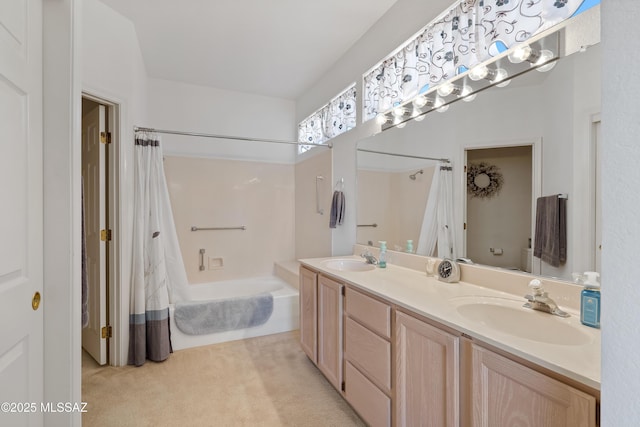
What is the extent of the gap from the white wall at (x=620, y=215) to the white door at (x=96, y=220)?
2.84 m

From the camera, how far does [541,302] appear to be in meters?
1.17

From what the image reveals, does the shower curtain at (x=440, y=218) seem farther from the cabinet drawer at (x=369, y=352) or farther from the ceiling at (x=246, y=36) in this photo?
the ceiling at (x=246, y=36)

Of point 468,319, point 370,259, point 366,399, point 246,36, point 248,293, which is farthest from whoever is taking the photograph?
point 248,293

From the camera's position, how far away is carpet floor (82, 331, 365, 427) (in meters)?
1.74

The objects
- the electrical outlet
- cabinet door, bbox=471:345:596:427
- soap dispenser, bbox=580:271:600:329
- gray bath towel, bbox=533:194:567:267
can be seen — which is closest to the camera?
cabinet door, bbox=471:345:596:427

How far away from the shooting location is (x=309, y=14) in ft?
7.63

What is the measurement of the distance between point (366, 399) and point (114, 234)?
2163 mm

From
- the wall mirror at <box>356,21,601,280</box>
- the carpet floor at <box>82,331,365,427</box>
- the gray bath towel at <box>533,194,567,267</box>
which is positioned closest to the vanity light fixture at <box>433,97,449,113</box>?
the wall mirror at <box>356,21,601,280</box>

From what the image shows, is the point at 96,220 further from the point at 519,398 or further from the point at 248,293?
the point at 519,398

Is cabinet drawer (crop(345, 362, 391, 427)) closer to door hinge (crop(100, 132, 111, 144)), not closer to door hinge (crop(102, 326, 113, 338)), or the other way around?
door hinge (crop(102, 326, 113, 338))

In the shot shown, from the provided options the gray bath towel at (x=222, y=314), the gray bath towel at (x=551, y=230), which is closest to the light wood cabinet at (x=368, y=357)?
the gray bath towel at (x=551, y=230)

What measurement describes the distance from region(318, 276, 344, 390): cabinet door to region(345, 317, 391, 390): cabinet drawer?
4.1 inches

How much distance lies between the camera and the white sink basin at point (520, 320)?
104 cm

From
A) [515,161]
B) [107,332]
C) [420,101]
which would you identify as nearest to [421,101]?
[420,101]
